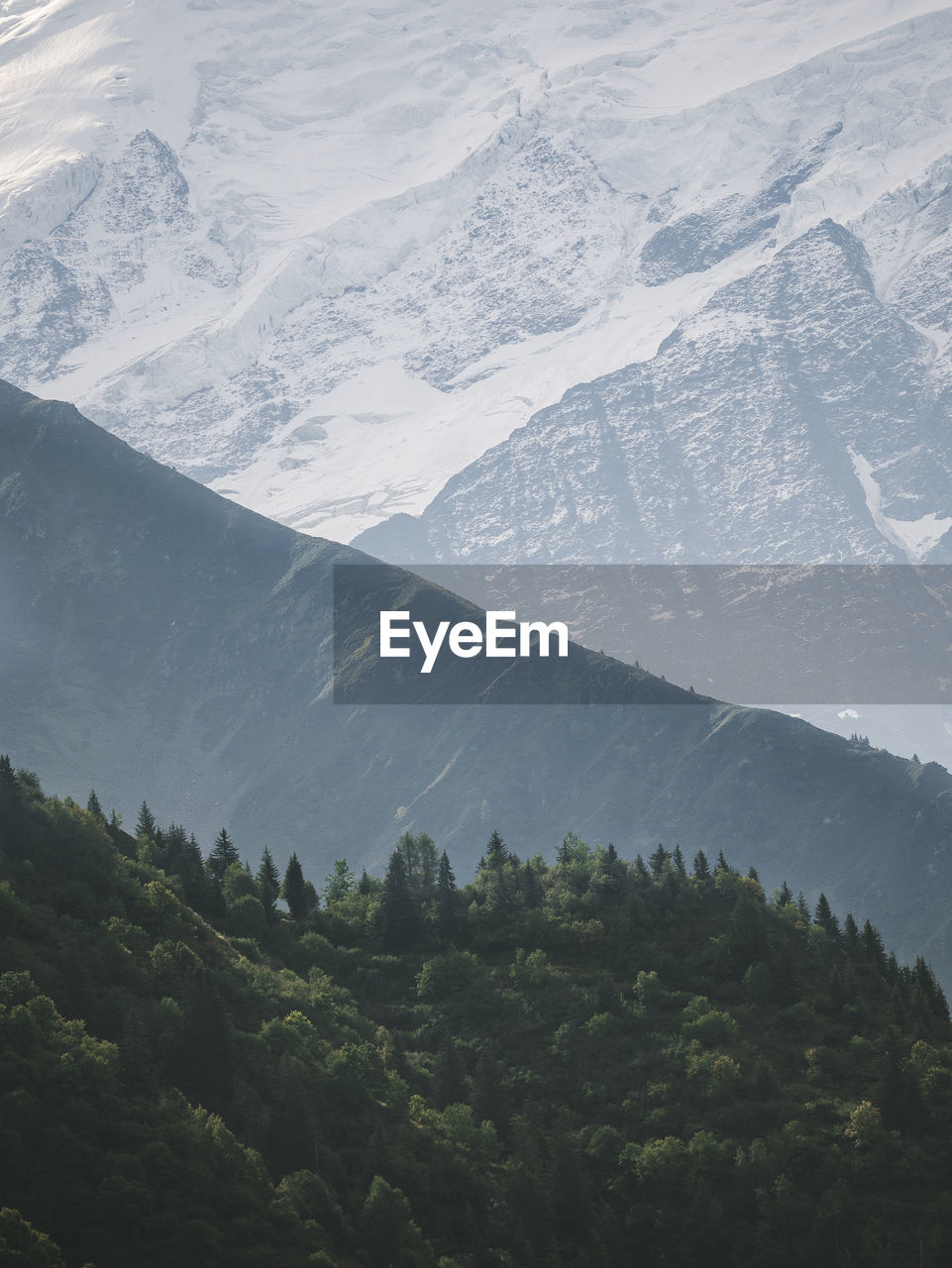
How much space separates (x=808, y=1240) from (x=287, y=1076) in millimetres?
56157

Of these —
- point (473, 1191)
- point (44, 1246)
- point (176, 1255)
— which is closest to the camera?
point (44, 1246)

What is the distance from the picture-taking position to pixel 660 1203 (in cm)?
19838

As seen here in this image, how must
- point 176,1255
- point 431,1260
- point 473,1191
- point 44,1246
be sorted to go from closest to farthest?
point 44,1246, point 176,1255, point 431,1260, point 473,1191

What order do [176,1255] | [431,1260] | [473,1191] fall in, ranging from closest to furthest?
[176,1255], [431,1260], [473,1191]

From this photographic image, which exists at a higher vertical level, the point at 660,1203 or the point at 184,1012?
the point at 184,1012

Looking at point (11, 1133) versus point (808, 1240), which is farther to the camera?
point (808, 1240)

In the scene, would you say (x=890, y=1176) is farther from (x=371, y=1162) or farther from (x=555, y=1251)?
(x=371, y=1162)

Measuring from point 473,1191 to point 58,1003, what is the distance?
46185mm

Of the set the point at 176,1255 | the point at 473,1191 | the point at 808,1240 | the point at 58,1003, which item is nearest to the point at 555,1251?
the point at 473,1191

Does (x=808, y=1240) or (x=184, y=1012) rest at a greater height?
(x=184, y=1012)

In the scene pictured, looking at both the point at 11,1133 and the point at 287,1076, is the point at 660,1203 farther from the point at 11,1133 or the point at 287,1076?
the point at 11,1133

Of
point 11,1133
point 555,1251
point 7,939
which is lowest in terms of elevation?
point 555,1251

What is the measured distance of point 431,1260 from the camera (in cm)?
17800

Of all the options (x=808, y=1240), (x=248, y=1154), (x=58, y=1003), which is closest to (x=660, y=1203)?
(x=808, y=1240)
